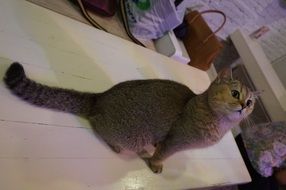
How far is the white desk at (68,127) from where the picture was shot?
0.71 meters

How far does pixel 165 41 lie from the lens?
5.20 feet

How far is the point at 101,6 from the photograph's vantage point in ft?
4.24

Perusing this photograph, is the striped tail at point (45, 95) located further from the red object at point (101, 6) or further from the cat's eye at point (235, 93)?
the red object at point (101, 6)

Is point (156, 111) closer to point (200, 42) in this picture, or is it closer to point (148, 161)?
point (148, 161)

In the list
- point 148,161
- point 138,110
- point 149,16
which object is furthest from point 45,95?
point 149,16

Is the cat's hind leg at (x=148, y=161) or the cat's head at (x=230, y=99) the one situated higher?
the cat's head at (x=230, y=99)

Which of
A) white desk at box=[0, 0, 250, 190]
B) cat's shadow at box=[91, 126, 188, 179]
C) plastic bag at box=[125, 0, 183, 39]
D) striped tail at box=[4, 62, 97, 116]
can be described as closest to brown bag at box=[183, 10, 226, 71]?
plastic bag at box=[125, 0, 183, 39]

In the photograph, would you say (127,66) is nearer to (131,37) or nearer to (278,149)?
(131,37)

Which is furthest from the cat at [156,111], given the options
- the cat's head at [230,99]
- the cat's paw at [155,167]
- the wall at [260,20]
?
the wall at [260,20]

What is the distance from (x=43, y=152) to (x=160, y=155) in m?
0.36

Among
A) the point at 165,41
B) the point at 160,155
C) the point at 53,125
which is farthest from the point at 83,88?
the point at 165,41

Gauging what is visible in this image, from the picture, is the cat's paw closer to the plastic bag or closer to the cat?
the cat

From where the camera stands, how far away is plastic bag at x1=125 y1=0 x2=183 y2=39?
1.42 m

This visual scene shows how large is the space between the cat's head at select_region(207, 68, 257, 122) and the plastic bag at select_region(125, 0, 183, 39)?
721 mm
